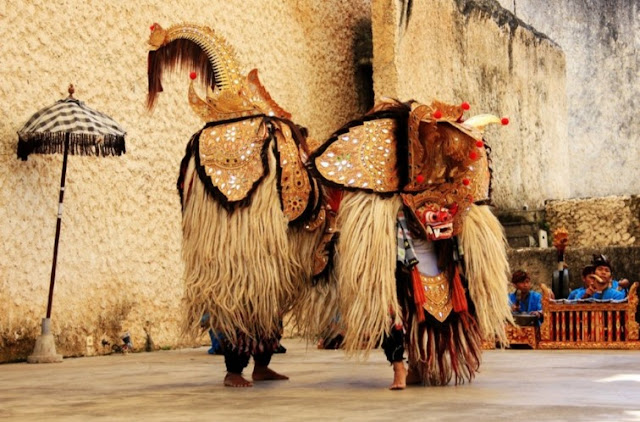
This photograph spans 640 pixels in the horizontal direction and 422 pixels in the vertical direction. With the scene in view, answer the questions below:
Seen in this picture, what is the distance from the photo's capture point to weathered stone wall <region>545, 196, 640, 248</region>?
14734 millimetres

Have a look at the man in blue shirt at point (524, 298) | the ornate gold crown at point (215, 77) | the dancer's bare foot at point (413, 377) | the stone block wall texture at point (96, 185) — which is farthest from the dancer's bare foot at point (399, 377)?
the man in blue shirt at point (524, 298)

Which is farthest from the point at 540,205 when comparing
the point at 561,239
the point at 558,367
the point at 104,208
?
the point at 558,367

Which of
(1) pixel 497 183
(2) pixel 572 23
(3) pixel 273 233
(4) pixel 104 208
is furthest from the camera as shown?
(2) pixel 572 23

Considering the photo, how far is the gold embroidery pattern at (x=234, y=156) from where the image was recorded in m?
5.95

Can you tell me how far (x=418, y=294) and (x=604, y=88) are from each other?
23.3 metres

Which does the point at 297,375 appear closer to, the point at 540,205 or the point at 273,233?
the point at 273,233

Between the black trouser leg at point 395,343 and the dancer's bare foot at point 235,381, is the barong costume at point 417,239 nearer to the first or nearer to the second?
the black trouser leg at point 395,343

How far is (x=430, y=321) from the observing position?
563 cm

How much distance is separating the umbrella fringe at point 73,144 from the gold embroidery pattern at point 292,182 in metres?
3.50

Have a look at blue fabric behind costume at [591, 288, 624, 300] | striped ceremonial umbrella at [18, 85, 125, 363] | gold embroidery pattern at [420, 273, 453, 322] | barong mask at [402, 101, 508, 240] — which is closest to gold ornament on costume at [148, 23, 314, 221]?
barong mask at [402, 101, 508, 240]

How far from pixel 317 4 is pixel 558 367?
320 inches

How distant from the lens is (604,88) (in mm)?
27625

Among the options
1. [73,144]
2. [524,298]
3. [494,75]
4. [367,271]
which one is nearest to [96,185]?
[73,144]

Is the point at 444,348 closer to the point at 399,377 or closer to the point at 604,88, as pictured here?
the point at 399,377
